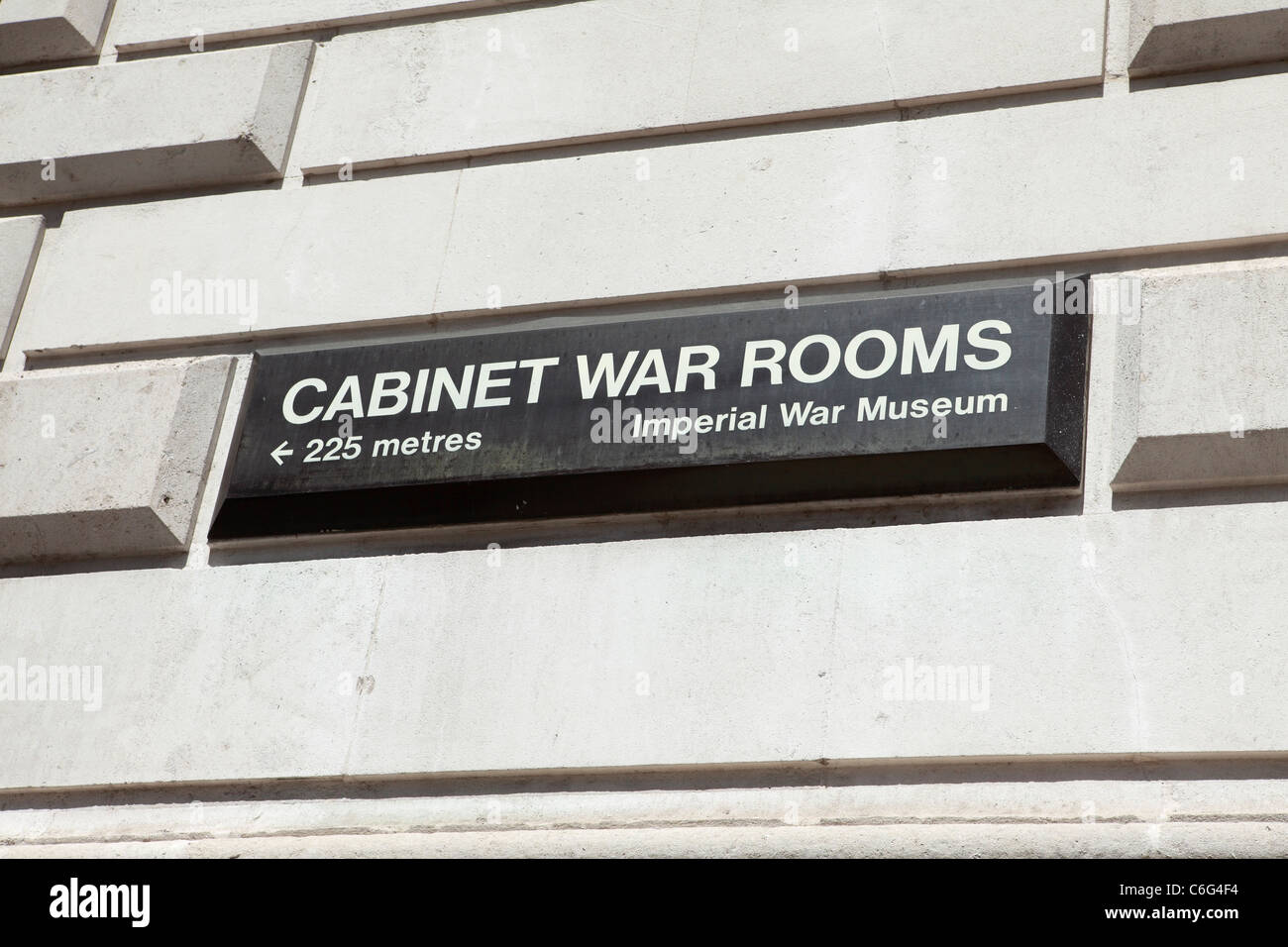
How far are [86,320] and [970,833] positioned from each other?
3925mm

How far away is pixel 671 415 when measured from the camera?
5.08 metres

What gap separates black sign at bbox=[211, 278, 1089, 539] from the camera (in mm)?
4734

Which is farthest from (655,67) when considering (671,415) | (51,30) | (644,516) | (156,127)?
(51,30)

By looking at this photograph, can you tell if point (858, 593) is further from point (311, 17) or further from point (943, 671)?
point (311, 17)

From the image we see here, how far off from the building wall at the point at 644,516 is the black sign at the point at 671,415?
0.35 ft

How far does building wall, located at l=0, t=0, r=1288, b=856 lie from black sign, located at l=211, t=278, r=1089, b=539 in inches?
4.2

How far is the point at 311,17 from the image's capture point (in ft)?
21.5

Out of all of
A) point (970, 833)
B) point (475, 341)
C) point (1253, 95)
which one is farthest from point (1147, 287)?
point (475, 341)

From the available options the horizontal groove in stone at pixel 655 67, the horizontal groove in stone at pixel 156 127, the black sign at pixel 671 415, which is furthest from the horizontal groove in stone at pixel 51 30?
the black sign at pixel 671 415

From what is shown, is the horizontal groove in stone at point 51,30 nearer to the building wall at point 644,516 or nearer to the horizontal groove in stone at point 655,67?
the building wall at point 644,516

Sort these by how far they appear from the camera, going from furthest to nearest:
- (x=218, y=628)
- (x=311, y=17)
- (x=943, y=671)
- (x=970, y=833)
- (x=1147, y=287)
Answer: (x=311, y=17) → (x=218, y=628) → (x=1147, y=287) → (x=943, y=671) → (x=970, y=833)

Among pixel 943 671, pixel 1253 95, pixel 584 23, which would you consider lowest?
pixel 943 671

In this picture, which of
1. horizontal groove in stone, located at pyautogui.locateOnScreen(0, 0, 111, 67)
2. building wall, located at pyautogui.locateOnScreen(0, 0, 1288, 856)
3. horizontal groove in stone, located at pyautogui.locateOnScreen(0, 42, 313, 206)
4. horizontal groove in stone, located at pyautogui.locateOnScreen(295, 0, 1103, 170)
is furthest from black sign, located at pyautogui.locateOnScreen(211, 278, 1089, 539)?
horizontal groove in stone, located at pyautogui.locateOnScreen(0, 0, 111, 67)

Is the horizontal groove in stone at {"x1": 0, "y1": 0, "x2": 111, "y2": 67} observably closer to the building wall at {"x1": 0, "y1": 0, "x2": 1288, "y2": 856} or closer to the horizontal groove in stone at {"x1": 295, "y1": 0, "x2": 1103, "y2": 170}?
the building wall at {"x1": 0, "y1": 0, "x2": 1288, "y2": 856}
